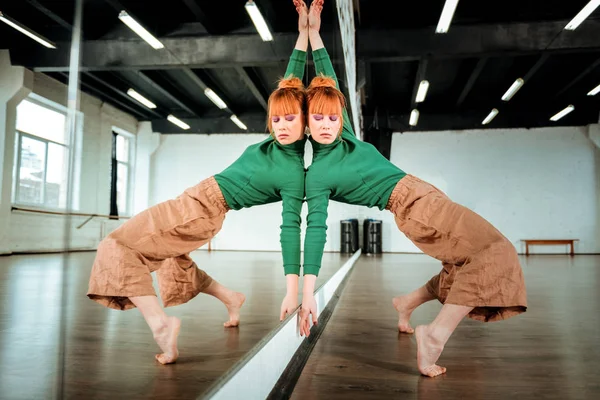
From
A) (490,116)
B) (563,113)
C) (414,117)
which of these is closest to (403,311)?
(414,117)

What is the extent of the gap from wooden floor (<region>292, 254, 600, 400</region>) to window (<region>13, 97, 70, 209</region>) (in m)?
0.76

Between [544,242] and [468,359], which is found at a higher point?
[544,242]

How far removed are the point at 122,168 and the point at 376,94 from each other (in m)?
9.87

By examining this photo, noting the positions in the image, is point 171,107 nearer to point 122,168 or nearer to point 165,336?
point 122,168

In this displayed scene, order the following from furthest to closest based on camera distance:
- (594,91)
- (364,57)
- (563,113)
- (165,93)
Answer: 1. (563,113)
2. (594,91)
3. (364,57)
4. (165,93)

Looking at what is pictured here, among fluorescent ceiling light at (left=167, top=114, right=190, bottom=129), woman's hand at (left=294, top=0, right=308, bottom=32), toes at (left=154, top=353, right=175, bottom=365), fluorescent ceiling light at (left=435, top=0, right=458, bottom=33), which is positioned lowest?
toes at (left=154, top=353, right=175, bottom=365)

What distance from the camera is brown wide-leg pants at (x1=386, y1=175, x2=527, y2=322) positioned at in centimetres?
119

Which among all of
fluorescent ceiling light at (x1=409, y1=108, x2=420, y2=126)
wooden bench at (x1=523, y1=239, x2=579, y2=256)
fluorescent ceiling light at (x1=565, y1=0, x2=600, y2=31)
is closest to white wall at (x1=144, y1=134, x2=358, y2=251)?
fluorescent ceiling light at (x1=565, y1=0, x2=600, y2=31)

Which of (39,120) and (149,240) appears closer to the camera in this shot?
(39,120)

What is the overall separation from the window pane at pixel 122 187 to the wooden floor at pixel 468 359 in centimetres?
62

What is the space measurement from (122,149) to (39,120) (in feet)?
1.59

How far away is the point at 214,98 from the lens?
152 centimetres

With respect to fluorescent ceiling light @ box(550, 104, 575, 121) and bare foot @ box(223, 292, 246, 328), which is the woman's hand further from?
fluorescent ceiling light @ box(550, 104, 575, 121)

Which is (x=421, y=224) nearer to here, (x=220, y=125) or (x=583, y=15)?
(x=220, y=125)
